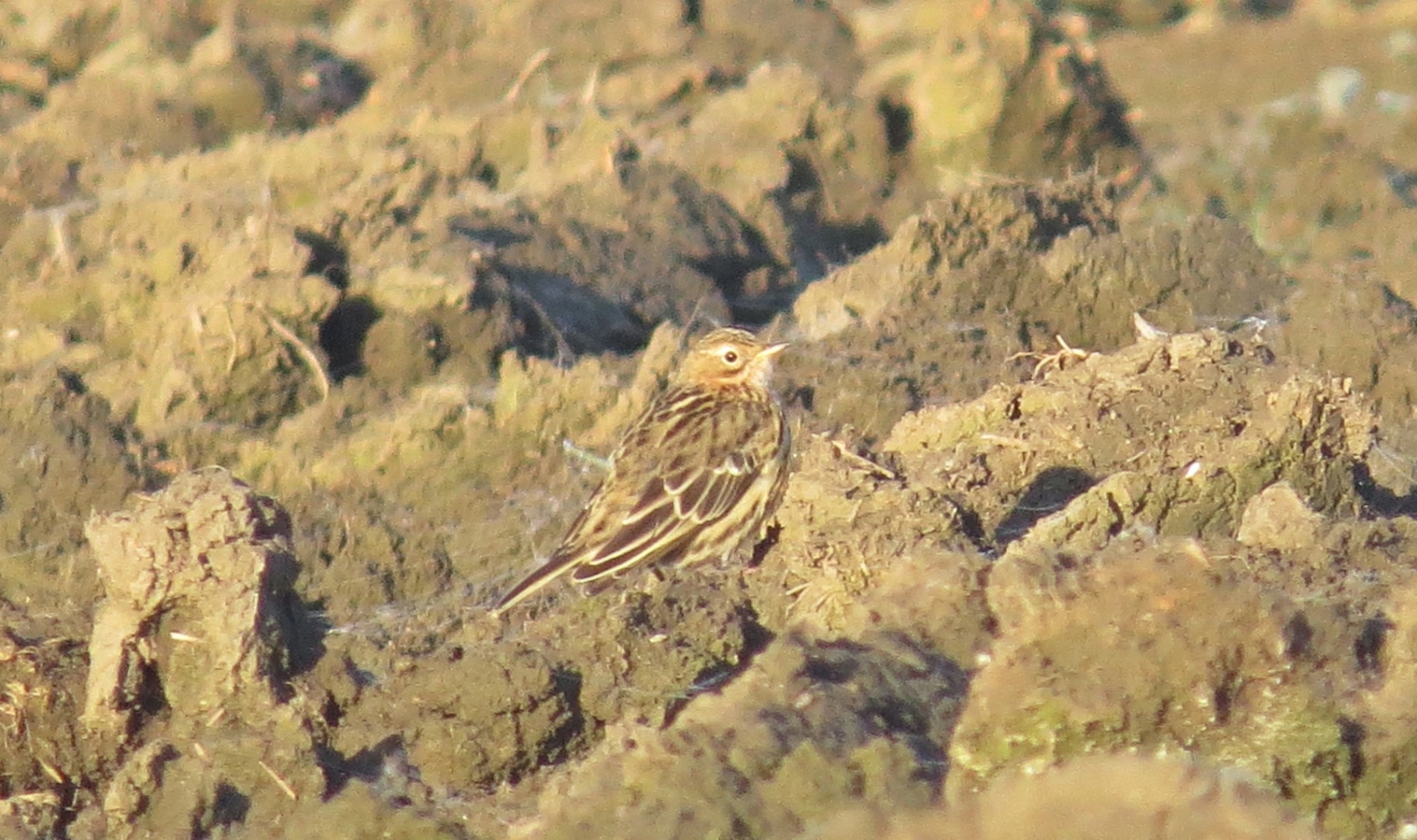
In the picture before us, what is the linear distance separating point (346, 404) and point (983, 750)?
5766 millimetres

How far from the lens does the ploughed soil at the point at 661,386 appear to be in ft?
19.7

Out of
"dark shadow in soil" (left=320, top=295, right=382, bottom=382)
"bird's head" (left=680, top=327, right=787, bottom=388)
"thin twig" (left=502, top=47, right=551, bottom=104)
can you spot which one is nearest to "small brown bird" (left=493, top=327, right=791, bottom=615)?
"bird's head" (left=680, top=327, right=787, bottom=388)

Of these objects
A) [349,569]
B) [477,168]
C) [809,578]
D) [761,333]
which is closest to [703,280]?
[761,333]

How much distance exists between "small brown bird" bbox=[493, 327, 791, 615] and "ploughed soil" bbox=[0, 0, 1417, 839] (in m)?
0.19

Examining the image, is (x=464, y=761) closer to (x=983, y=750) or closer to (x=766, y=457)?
(x=983, y=750)

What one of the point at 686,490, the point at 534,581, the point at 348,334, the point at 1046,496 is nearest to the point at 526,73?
the point at 348,334

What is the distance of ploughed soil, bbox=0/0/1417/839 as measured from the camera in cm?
600

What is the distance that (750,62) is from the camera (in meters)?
17.1

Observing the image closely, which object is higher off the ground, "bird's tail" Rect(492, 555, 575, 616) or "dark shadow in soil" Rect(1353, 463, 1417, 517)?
"dark shadow in soil" Rect(1353, 463, 1417, 517)

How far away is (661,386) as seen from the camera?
1062 centimetres

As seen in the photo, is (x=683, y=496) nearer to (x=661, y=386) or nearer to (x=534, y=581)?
(x=534, y=581)

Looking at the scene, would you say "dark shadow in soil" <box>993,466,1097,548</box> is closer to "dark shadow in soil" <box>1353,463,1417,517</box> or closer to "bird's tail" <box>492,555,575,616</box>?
"dark shadow in soil" <box>1353,463,1417,517</box>

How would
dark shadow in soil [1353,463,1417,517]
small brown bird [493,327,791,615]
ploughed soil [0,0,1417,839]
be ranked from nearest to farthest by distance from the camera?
ploughed soil [0,0,1417,839]
dark shadow in soil [1353,463,1417,517]
small brown bird [493,327,791,615]

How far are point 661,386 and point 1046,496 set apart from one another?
2573 mm
